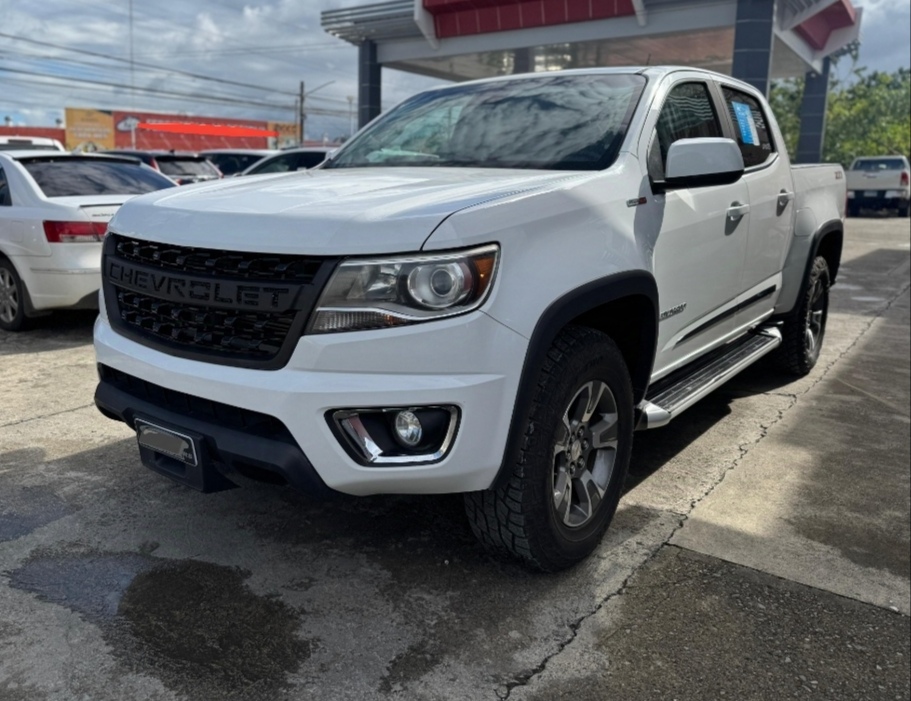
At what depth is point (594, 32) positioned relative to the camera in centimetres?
1762

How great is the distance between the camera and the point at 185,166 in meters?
14.2

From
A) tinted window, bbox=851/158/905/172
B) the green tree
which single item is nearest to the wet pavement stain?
tinted window, bbox=851/158/905/172

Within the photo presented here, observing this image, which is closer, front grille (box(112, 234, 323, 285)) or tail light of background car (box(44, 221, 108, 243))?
front grille (box(112, 234, 323, 285))

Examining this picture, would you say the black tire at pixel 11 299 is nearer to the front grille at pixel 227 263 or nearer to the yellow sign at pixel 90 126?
the front grille at pixel 227 263

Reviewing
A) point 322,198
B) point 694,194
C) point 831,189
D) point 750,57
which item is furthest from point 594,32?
point 322,198

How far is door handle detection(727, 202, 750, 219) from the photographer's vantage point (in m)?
3.99

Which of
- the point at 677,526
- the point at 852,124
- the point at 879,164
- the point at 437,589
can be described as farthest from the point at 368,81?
the point at 852,124

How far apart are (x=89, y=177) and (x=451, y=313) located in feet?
18.9

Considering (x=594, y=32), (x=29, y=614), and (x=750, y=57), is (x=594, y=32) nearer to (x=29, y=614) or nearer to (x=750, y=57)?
(x=750, y=57)

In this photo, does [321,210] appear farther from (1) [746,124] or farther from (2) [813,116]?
(2) [813,116]

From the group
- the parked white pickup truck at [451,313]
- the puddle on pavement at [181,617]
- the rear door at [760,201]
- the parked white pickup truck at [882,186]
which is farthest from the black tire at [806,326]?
the parked white pickup truck at [882,186]

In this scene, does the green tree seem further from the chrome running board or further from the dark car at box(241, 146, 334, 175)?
the chrome running board

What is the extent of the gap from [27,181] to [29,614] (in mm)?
5048

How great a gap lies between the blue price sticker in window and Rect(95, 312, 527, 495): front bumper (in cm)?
270
